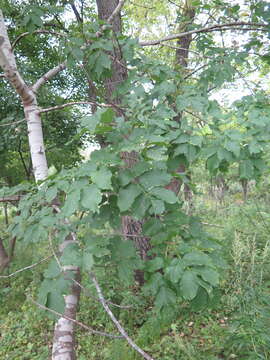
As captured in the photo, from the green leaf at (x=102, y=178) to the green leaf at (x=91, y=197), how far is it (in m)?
0.02

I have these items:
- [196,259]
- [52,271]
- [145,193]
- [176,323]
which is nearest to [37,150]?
[52,271]

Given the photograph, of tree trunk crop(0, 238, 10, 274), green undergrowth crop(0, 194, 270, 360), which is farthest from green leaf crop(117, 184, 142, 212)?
tree trunk crop(0, 238, 10, 274)

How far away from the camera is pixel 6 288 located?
13.1 ft

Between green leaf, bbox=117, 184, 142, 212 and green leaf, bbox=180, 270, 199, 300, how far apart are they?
0.35 meters

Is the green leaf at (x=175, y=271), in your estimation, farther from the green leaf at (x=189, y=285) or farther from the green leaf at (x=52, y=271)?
the green leaf at (x=52, y=271)

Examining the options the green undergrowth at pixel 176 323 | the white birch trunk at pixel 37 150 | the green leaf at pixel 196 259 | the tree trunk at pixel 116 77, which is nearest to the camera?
the green leaf at pixel 196 259

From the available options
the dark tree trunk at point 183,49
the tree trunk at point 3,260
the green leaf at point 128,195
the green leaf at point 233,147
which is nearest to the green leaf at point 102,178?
the green leaf at point 128,195

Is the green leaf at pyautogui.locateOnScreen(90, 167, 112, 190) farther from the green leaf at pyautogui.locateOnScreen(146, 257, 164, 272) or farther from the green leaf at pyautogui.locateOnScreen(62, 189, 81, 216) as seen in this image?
the green leaf at pyautogui.locateOnScreen(146, 257, 164, 272)

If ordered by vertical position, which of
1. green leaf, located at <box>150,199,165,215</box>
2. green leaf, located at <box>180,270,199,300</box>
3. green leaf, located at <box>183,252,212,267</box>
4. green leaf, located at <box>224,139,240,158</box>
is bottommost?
green leaf, located at <box>180,270,199,300</box>

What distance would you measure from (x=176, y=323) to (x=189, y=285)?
225 centimetres

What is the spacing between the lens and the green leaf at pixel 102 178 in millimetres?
886

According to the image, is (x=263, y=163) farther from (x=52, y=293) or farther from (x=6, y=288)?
(x=6, y=288)

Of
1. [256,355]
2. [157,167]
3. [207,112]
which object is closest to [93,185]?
[157,167]

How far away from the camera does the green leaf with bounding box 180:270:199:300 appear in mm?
932
